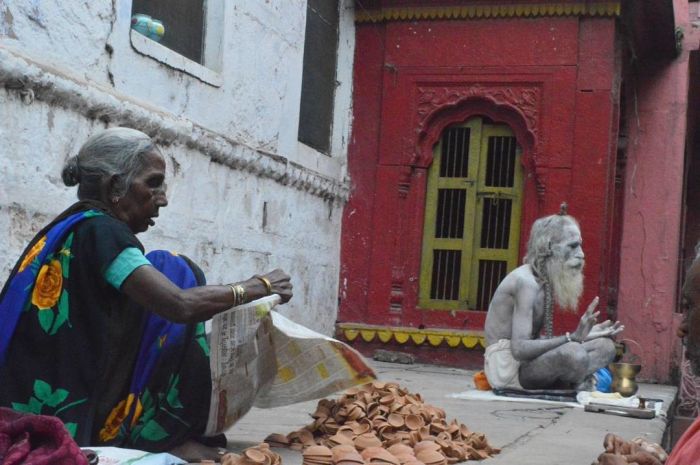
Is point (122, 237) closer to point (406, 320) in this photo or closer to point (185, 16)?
point (185, 16)

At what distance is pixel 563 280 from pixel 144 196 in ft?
12.0

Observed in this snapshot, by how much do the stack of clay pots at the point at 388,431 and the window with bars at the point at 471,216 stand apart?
4755mm

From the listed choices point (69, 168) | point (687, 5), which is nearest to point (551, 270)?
point (69, 168)

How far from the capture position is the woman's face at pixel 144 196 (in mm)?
3131

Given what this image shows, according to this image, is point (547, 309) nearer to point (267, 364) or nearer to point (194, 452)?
point (267, 364)

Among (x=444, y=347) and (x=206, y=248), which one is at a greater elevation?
(x=206, y=248)

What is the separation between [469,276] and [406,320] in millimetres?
666

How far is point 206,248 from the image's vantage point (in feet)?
21.7

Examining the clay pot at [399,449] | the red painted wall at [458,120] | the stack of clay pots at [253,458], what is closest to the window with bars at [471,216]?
the red painted wall at [458,120]

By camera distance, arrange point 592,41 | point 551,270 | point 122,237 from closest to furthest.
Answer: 1. point 122,237
2. point 551,270
3. point 592,41

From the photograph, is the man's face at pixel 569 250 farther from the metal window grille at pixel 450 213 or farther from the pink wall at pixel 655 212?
the pink wall at pixel 655 212

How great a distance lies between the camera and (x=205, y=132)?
6.46m

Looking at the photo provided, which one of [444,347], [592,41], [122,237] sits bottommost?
[444,347]

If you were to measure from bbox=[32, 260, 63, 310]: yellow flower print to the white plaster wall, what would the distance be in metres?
1.71
